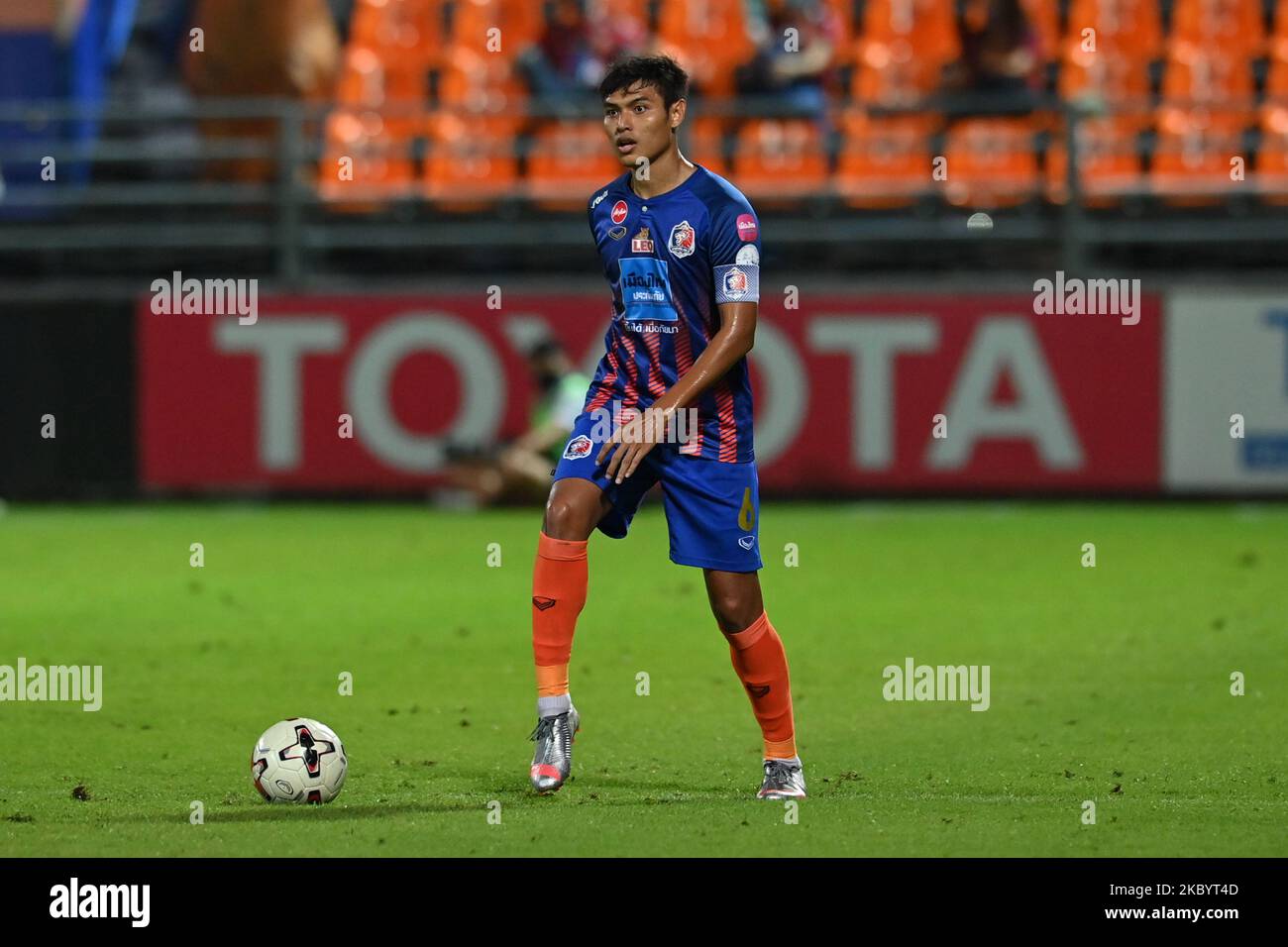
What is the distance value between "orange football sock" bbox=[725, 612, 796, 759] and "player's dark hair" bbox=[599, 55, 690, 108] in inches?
62.7

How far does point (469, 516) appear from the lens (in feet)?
51.3

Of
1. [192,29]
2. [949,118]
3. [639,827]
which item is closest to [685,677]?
[639,827]

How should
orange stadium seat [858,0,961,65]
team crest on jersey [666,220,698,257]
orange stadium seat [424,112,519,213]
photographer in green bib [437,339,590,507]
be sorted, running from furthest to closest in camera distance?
1. orange stadium seat [858,0,961,65]
2. orange stadium seat [424,112,519,213]
3. photographer in green bib [437,339,590,507]
4. team crest on jersey [666,220,698,257]

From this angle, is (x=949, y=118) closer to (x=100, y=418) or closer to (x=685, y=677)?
(x=100, y=418)

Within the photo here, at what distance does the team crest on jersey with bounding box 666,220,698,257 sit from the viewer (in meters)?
6.42

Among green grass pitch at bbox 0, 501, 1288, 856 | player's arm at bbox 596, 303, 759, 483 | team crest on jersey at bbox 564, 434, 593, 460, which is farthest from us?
team crest on jersey at bbox 564, 434, 593, 460

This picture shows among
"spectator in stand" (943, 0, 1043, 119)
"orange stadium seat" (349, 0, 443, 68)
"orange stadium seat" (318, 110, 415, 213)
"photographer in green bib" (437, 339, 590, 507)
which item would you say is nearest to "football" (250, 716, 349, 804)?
"photographer in green bib" (437, 339, 590, 507)

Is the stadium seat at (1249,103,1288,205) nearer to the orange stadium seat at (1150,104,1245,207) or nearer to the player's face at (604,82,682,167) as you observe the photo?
the orange stadium seat at (1150,104,1245,207)

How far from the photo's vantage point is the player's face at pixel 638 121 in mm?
6391

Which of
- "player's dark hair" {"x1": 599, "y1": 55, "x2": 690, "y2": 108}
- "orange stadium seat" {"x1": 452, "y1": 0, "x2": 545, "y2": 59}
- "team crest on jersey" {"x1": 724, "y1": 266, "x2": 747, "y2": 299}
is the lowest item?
"team crest on jersey" {"x1": 724, "y1": 266, "x2": 747, "y2": 299}

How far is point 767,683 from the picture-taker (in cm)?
654

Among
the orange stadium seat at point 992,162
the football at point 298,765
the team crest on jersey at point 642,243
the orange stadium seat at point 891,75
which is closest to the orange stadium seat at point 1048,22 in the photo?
the orange stadium seat at point 891,75

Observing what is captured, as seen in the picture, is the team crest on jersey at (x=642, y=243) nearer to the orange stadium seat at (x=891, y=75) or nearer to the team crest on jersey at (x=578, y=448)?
the team crest on jersey at (x=578, y=448)

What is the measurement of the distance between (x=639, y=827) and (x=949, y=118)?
11.9 meters
